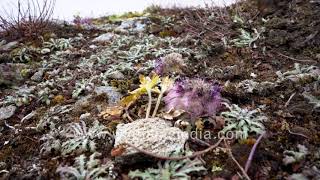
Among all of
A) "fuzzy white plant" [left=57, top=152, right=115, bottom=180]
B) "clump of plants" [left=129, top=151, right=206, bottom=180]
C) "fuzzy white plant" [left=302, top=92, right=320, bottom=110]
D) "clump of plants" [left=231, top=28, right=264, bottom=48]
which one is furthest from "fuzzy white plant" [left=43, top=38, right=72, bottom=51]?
"fuzzy white plant" [left=302, top=92, right=320, bottom=110]

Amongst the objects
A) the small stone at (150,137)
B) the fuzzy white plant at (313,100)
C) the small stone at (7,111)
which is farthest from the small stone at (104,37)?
the fuzzy white plant at (313,100)

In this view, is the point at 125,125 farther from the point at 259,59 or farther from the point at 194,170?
the point at 259,59

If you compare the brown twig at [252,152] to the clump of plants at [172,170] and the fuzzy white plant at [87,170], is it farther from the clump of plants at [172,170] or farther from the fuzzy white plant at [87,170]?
the fuzzy white plant at [87,170]

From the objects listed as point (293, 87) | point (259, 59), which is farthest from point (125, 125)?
point (259, 59)

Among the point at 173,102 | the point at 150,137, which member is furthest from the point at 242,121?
the point at 150,137

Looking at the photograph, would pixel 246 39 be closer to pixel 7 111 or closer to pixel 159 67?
pixel 159 67

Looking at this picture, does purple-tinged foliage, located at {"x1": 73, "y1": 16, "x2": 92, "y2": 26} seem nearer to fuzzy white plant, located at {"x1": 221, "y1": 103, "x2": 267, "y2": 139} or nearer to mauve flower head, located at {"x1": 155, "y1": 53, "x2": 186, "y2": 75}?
mauve flower head, located at {"x1": 155, "y1": 53, "x2": 186, "y2": 75}
